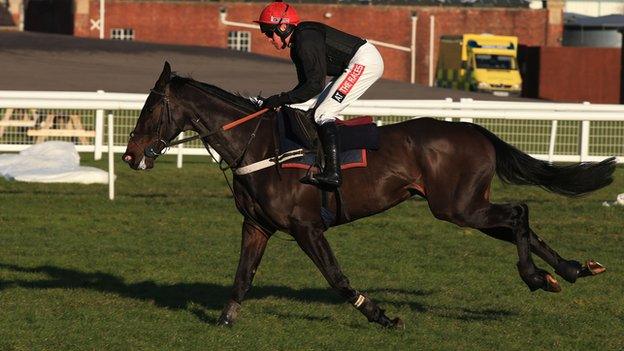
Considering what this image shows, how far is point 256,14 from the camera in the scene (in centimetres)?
5541

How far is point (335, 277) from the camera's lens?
8.37 m

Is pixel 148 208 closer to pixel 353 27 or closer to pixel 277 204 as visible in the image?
pixel 277 204

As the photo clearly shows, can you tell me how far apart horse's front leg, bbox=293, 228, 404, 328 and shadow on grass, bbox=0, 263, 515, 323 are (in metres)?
0.65

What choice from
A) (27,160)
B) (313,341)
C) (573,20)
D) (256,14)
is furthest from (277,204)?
(573,20)

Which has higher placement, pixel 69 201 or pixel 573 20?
pixel 573 20

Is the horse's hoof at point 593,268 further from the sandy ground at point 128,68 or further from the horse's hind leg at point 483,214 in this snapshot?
the sandy ground at point 128,68

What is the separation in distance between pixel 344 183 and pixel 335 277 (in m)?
0.66

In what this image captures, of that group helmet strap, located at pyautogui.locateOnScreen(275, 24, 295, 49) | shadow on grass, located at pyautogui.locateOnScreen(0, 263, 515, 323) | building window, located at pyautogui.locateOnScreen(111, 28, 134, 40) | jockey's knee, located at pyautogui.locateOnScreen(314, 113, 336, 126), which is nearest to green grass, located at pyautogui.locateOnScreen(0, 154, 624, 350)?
shadow on grass, located at pyautogui.locateOnScreen(0, 263, 515, 323)

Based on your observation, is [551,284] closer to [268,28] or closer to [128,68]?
[268,28]

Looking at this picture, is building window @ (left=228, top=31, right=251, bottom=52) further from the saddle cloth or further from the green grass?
the saddle cloth

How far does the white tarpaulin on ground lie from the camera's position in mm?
16406

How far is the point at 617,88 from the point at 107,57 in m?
19.4

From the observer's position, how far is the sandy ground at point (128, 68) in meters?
31.7

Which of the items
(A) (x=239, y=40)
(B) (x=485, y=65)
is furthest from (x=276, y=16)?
(A) (x=239, y=40)
